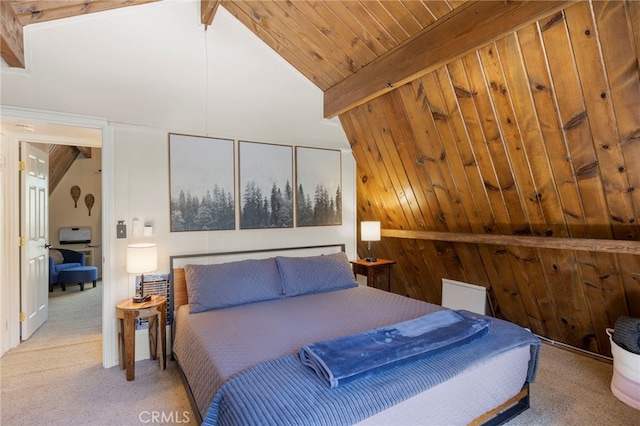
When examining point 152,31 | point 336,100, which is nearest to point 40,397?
point 152,31

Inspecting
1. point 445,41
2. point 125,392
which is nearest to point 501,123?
point 445,41

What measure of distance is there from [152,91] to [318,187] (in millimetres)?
1935

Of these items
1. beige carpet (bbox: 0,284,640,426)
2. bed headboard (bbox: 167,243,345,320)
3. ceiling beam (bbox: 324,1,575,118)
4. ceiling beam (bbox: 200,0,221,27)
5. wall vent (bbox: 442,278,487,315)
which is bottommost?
beige carpet (bbox: 0,284,640,426)

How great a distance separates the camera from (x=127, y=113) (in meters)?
2.78

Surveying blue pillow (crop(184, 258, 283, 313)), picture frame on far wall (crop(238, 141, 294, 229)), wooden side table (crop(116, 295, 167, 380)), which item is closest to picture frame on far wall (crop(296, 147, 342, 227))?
picture frame on far wall (crop(238, 141, 294, 229))

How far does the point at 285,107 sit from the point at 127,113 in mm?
1505

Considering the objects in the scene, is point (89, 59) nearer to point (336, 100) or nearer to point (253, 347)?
point (336, 100)

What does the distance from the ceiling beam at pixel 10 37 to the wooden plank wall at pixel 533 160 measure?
2.76 metres

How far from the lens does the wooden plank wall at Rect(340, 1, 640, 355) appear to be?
1.84 meters

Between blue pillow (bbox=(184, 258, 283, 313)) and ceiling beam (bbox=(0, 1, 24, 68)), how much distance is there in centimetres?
194

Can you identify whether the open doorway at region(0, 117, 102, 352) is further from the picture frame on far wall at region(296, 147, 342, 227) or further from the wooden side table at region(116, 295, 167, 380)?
the picture frame on far wall at region(296, 147, 342, 227)

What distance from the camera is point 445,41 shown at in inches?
86.6

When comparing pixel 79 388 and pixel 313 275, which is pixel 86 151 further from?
pixel 313 275

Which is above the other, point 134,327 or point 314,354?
point 314,354
